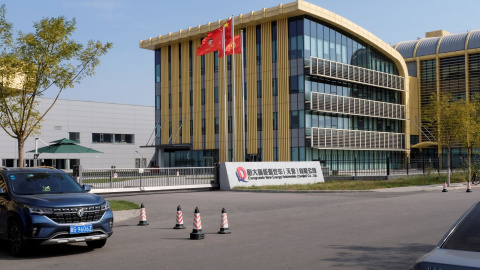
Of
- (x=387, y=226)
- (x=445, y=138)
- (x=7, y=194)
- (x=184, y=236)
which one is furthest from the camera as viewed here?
(x=445, y=138)

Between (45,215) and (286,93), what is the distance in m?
44.4

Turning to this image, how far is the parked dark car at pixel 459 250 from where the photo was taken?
4.16 meters

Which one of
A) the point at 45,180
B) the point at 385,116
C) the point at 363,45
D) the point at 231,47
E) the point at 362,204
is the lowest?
the point at 362,204

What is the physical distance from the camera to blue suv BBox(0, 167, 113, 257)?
9.96 m

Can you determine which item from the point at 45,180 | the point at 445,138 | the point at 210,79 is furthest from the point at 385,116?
the point at 45,180

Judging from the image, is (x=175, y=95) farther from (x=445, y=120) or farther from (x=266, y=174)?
(x=445, y=120)

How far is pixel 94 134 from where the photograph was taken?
74.6 meters

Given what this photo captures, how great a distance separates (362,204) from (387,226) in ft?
23.4

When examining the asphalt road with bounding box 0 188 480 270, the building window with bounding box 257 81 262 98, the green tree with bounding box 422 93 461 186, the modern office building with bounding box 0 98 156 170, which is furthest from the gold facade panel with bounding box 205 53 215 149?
the asphalt road with bounding box 0 188 480 270

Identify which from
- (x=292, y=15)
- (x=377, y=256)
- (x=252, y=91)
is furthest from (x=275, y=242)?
(x=252, y=91)

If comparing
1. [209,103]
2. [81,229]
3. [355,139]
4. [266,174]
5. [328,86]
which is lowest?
[81,229]

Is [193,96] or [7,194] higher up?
[193,96]

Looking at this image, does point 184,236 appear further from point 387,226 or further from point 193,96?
point 193,96

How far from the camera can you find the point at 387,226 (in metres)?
13.9
